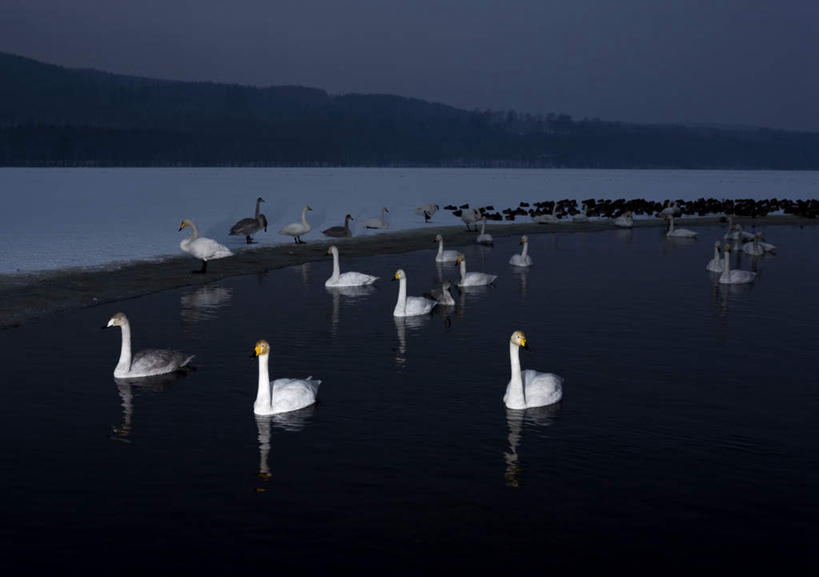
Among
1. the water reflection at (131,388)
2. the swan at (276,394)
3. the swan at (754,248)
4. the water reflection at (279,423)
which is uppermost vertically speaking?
the swan at (754,248)

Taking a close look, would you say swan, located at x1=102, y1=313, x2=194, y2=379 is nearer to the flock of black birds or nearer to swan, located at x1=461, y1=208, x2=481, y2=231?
swan, located at x1=461, y1=208, x2=481, y2=231

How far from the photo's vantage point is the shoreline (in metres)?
28.2

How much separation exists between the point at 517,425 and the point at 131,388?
26.2 feet

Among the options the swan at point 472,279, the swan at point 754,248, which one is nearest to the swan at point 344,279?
the swan at point 472,279

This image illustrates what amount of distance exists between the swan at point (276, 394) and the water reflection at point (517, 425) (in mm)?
3813

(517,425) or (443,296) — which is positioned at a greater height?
(443,296)

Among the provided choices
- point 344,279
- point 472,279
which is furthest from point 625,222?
point 344,279

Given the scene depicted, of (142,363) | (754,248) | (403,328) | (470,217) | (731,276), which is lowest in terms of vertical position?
(403,328)

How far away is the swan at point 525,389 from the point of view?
16.6 meters

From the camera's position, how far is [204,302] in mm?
29312

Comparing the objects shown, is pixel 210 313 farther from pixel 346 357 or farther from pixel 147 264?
pixel 147 264

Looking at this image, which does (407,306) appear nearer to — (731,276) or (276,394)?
(276,394)

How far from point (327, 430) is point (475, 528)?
4617mm

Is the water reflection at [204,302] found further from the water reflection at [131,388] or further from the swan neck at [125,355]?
the water reflection at [131,388]
